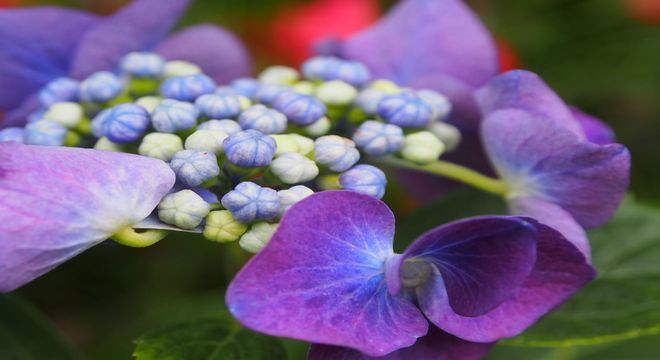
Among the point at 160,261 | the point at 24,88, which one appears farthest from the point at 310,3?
the point at 24,88

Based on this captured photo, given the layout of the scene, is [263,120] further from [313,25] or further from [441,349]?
[313,25]

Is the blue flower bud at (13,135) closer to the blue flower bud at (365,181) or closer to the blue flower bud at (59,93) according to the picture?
the blue flower bud at (59,93)

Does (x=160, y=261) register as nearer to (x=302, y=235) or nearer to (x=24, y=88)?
(x=24, y=88)

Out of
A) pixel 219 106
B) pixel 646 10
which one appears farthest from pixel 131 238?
pixel 646 10

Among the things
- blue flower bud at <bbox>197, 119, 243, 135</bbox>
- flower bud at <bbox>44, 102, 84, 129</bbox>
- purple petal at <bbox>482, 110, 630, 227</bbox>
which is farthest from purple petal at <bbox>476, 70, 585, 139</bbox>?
flower bud at <bbox>44, 102, 84, 129</bbox>

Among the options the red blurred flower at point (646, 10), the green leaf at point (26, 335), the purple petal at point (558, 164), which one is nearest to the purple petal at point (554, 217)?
the purple petal at point (558, 164)

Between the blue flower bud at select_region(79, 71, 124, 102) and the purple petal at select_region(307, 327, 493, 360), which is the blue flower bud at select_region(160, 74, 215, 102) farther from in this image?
the purple petal at select_region(307, 327, 493, 360)
